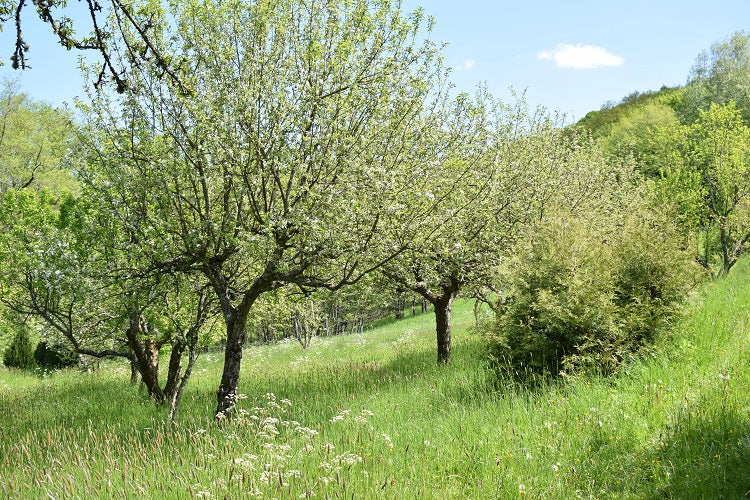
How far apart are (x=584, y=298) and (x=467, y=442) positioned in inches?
146

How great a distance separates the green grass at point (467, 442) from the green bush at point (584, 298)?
1.60 feet

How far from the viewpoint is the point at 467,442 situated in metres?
6.71

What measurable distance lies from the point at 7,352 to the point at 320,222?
82.5ft

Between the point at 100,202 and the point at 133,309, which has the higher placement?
the point at 100,202

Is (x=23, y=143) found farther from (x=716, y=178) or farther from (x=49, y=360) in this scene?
(x=716, y=178)

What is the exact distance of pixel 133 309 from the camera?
9297 mm

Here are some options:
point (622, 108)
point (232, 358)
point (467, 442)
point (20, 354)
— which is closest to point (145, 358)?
point (232, 358)

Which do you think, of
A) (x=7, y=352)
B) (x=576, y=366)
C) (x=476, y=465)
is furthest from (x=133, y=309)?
(x=7, y=352)

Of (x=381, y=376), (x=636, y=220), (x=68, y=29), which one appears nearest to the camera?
(x=68, y=29)

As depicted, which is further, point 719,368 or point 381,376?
point 381,376

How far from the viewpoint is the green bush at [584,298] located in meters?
8.78

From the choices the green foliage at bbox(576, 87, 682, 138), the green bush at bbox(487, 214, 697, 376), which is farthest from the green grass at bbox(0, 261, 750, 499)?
the green foliage at bbox(576, 87, 682, 138)

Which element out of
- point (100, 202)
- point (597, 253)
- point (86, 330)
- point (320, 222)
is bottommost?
point (86, 330)

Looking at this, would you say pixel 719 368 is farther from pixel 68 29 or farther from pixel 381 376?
pixel 68 29
